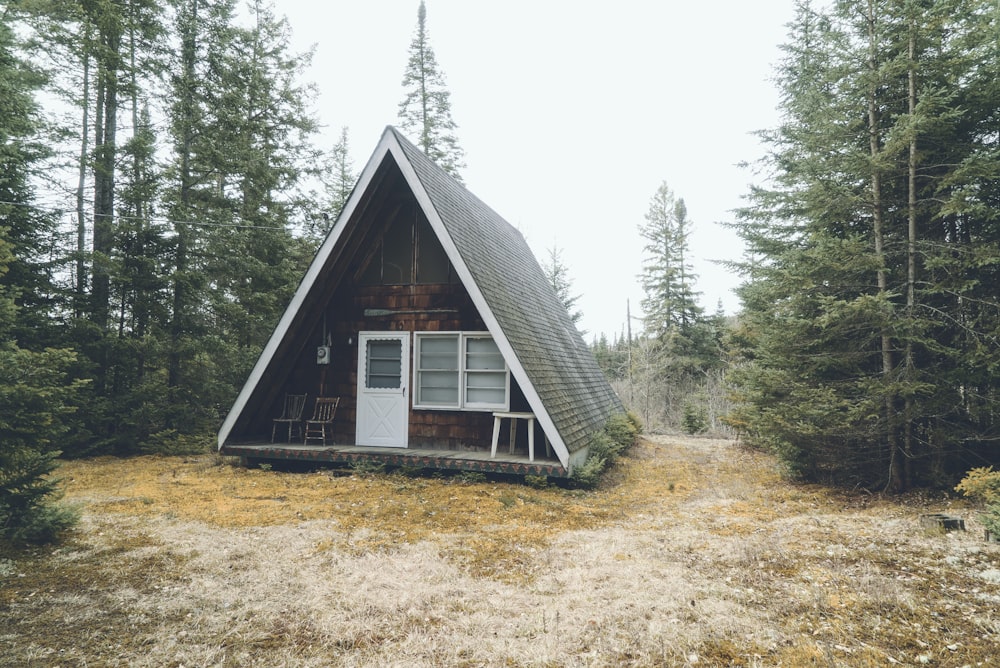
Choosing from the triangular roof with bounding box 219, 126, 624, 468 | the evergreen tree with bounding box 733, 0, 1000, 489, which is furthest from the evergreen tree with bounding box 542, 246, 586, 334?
the evergreen tree with bounding box 733, 0, 1000, 489

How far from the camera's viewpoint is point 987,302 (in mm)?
6012

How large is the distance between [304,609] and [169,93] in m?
12.8

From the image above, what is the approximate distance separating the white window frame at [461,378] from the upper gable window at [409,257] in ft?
3.36

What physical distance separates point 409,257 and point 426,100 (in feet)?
47.7

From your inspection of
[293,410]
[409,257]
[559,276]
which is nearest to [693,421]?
[559,276]

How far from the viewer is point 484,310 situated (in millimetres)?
7621

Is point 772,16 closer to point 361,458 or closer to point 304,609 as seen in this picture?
point 361,458

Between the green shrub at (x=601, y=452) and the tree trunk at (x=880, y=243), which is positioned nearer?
the tree trunk at (x=880, y=243)

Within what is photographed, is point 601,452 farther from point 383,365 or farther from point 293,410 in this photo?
point 293,410

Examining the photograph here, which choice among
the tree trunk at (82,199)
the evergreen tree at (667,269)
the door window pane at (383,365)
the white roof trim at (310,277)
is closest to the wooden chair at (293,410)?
the white roof trim at (310,277)

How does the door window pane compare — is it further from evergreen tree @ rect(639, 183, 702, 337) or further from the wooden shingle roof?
evergreen tree @ rect(639, 183, 702, 337)

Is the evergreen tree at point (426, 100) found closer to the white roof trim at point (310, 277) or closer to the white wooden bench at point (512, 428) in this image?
the white roof trim at point (310, 277)

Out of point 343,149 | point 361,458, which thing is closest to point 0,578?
point 361,458

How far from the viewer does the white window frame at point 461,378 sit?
8.44 meters
